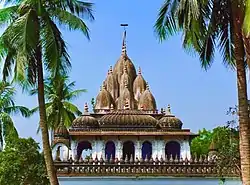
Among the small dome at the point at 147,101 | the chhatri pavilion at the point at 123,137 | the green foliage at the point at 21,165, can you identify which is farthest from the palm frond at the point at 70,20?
the small dome at the point at 147,101

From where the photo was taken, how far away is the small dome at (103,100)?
37.7m

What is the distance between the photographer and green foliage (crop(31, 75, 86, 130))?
34.5 meters

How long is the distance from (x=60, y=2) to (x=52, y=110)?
723 inches

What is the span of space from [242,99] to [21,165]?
16.5 meters

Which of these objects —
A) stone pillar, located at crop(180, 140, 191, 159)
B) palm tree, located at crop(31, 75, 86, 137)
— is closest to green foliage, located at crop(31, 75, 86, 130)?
palm tree, located at crop(31, 75, 86, 137)

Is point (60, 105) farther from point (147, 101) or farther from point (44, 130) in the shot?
A: point (44, 130)

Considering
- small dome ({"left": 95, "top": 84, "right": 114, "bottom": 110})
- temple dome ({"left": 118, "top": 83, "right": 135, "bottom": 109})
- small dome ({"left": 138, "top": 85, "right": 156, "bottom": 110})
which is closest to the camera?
small dome ({"left": 138, "top": 85, "right": 156, "bottom": 110})

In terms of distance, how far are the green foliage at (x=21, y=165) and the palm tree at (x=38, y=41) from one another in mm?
10274

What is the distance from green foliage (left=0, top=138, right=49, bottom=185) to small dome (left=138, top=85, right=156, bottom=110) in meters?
11.6

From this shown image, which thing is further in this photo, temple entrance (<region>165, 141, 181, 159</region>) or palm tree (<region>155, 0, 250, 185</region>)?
temple entrance (<region>165, 141, 181, 159</region>)

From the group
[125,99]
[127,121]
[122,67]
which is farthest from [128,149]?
[122,67]

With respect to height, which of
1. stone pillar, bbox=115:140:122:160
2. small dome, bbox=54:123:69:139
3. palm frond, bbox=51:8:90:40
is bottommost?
stone pillar, bbox=115:140:122:160

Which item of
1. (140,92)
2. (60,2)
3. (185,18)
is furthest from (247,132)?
(140,92)

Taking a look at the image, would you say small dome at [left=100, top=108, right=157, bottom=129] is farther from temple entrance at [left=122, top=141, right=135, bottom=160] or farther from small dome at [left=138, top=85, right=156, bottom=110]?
small dome at [left=138, top=85, right=156, bottom=110]
